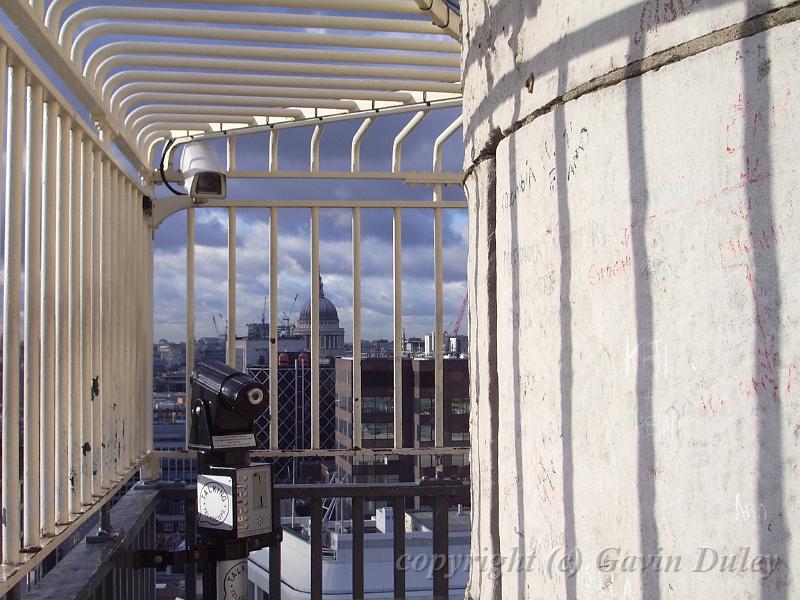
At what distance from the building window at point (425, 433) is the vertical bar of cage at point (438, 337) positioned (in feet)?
0.26

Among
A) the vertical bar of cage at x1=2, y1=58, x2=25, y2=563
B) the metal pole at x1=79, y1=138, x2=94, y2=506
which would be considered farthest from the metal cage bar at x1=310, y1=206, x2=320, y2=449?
the vertical bar of cage at x1=2, y1=58, x2=25, y2=563

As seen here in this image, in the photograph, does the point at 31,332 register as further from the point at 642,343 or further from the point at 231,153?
the point at 231,153

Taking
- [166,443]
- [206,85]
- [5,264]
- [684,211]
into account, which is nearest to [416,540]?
[166,443]

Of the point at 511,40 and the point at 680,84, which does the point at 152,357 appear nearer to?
the point at 511,40

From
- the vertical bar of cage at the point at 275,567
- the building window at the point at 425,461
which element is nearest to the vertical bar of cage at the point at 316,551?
the vertical bar of cage at the point at 275,567

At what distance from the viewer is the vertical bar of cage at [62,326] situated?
310 centimetres

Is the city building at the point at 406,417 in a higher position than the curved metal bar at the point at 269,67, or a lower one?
lower

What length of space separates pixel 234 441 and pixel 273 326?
4.16ft

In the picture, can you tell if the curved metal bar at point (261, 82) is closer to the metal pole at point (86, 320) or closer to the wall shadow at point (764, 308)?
the metal pole at point (86, 320)

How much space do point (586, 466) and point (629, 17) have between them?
107 cm

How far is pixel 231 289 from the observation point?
4965mm

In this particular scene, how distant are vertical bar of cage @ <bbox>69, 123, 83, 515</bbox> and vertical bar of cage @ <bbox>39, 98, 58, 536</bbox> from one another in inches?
10.9

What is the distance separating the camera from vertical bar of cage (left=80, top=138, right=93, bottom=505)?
345 centimetres

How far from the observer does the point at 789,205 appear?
1.52m
